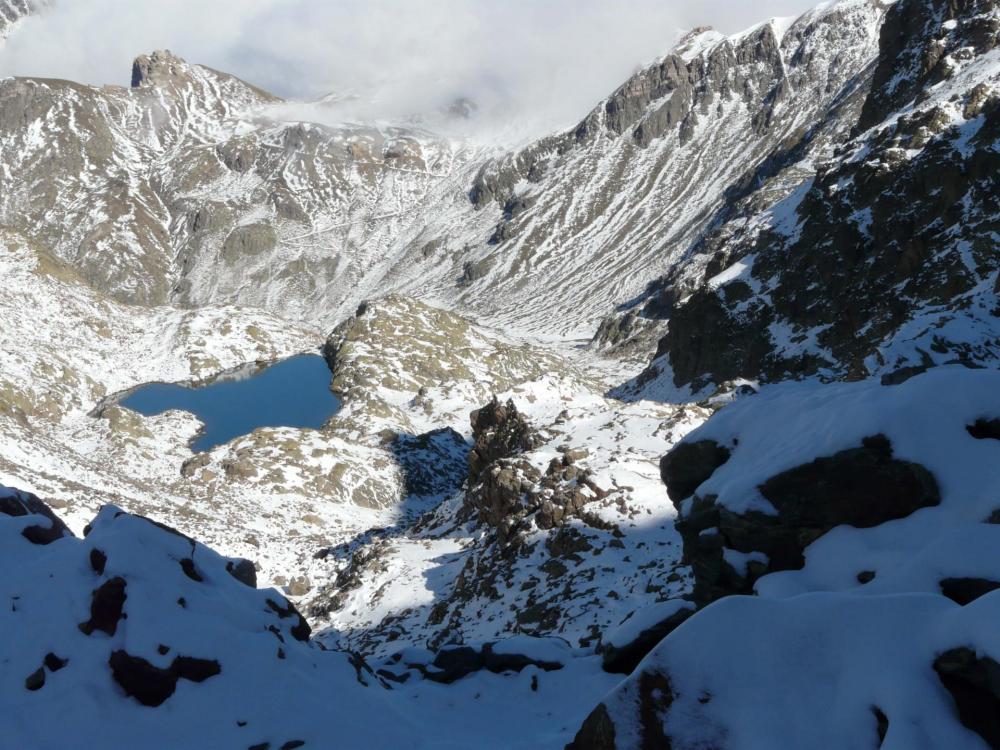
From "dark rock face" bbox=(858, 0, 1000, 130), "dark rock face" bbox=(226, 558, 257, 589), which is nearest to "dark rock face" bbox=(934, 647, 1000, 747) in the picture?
"dark rock face" bbox=(226, 558, 257, 589)

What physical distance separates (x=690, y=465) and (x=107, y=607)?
1265cm

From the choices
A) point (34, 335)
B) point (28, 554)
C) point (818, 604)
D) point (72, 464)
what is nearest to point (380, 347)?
point (34, 335)

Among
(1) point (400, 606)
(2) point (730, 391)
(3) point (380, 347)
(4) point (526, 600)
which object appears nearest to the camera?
(4) point (526, 600)

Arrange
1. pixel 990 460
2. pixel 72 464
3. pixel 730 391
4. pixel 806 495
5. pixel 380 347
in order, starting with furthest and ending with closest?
pixel 380 347
pixel 72 464
pixel 730 391
pixel 806 495
pixel 990 460

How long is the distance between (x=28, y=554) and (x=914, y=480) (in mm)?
17888

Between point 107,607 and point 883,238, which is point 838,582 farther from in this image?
point 883,238

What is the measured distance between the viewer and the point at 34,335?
103 meters

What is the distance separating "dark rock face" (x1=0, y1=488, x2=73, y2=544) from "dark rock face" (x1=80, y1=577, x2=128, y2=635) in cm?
444

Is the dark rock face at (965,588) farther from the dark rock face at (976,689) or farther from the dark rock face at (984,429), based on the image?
the dark rock face at (984,429)

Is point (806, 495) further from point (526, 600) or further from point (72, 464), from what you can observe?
point (72, 464)

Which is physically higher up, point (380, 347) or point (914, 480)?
point (380, 347)

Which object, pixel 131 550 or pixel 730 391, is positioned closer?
pixel 131 550

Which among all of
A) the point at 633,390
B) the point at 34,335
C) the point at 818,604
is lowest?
the point at 818,604

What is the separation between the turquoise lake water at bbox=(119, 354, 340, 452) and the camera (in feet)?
325
